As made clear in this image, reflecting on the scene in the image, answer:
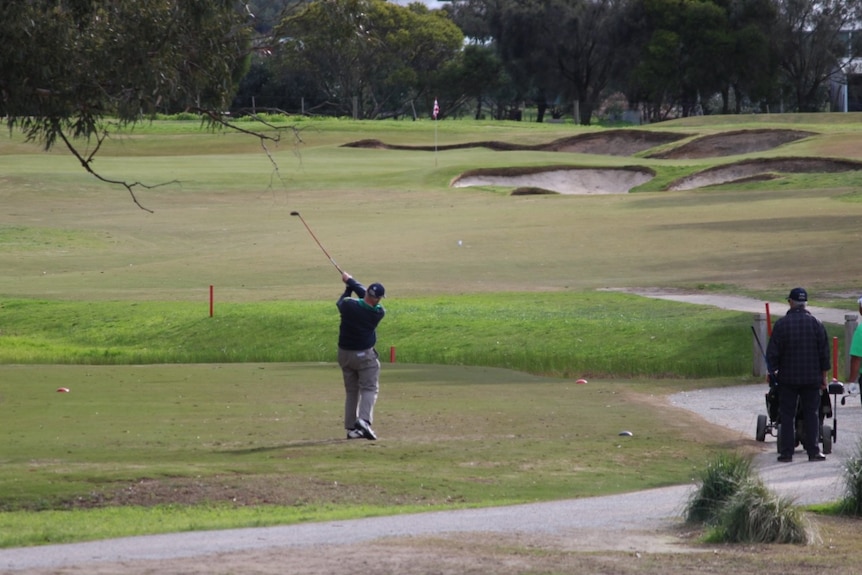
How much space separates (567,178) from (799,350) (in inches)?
2040

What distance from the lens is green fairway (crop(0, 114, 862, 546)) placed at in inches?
505

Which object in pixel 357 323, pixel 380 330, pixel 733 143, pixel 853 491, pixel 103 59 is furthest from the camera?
pixel 733 143

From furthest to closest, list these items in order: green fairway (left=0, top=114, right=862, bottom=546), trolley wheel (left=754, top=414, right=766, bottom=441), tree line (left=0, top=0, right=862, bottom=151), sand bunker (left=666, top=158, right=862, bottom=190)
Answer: tree line (left=0, top=0, right=862, bottom=151), sand bunker (left=666, top=158, right=862, bottom=190), trolley wheel (left=754, top=414, right=766, bottom=441), green fairway (left=0, top=114, right=862, bottom=546)

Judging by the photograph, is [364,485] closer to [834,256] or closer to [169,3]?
[169,3]

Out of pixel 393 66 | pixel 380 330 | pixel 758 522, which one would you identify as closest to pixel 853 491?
pixel 758 522

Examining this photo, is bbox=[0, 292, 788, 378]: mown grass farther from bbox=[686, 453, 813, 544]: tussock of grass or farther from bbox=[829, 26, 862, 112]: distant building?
bbox=[829, 26, 862, 112]: distant building

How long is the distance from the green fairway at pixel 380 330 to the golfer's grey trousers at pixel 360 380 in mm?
533

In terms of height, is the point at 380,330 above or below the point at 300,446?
below

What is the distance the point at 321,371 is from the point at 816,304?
1059 cm

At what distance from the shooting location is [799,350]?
1424 cm

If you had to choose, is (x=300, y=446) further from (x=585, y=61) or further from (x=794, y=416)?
(x=585, y=61)

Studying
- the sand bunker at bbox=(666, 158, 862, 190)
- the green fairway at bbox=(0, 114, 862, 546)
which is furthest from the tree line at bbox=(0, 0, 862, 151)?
the green fairway at bbox=(0, 114, 862, 546)

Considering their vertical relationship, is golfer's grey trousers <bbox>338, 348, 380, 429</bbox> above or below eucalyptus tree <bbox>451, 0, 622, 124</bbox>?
below

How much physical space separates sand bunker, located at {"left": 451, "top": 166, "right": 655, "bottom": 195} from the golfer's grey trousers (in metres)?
49.0
